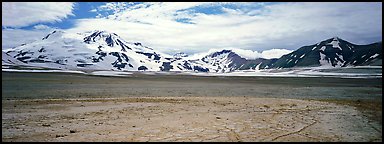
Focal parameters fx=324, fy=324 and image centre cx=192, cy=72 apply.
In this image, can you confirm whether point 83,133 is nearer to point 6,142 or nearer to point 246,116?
point 6,142

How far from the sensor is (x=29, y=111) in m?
16.8

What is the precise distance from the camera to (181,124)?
13406 millimetres

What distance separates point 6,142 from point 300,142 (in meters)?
9.23

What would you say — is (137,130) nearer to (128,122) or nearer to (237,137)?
Answer: (128,122)

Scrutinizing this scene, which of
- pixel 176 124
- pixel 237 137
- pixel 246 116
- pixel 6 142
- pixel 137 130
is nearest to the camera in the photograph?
pixel 6 142

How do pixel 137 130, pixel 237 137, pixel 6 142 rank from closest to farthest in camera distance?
pixel 6 142 < pixel 237 137 < pixel 137 130

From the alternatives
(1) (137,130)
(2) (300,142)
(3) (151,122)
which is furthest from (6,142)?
(2) (300,142)

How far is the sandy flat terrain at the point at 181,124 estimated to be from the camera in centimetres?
1102

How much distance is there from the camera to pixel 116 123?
537 inches

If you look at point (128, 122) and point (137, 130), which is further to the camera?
point (128, 122)

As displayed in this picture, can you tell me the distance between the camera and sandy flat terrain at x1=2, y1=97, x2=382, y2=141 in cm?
1102

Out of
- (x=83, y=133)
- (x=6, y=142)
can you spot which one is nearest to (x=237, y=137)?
(x=83, y=133)

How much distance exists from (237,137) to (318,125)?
4450mm

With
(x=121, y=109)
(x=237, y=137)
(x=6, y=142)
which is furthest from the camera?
(x=121, y=109)
